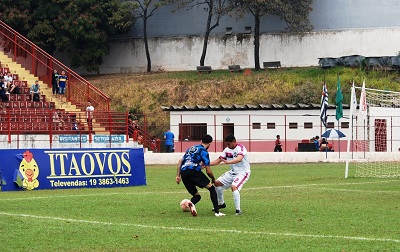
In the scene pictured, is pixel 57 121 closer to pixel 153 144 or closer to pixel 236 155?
pixel 153 144

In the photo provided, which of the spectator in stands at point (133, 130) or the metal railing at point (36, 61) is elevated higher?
the metal railing at point (36, 61)

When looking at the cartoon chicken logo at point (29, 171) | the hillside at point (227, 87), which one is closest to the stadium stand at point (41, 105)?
the hillside at point (227, 87)

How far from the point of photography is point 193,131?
60.5 metres

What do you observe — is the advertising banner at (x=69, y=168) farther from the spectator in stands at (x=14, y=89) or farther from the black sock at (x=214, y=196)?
the spectator in stands at (x=14, y=89)

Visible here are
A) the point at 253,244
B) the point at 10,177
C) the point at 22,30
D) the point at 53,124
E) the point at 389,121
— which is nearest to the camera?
the point at 253,244

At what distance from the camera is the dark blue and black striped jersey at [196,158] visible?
19750 mm

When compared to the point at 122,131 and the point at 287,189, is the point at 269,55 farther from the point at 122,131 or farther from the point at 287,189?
the point at 287,189

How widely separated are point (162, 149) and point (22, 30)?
2309 cm

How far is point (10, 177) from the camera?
1105 inches

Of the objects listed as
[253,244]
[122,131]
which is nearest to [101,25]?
[122,131]

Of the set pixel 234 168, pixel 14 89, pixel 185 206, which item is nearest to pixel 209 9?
pixel 14 89

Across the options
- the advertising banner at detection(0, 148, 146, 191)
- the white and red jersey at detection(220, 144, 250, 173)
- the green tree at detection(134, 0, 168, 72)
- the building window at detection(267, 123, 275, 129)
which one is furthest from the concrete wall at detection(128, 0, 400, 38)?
the white and red jersey at detection(220, 144, 250, 173)

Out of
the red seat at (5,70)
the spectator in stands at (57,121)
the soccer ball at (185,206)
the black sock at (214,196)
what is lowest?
the soccer ball at (185,206)

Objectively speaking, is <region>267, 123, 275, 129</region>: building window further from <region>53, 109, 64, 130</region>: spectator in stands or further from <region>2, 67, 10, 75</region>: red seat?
<region>2, 67, 10, 75</region>: red seat
